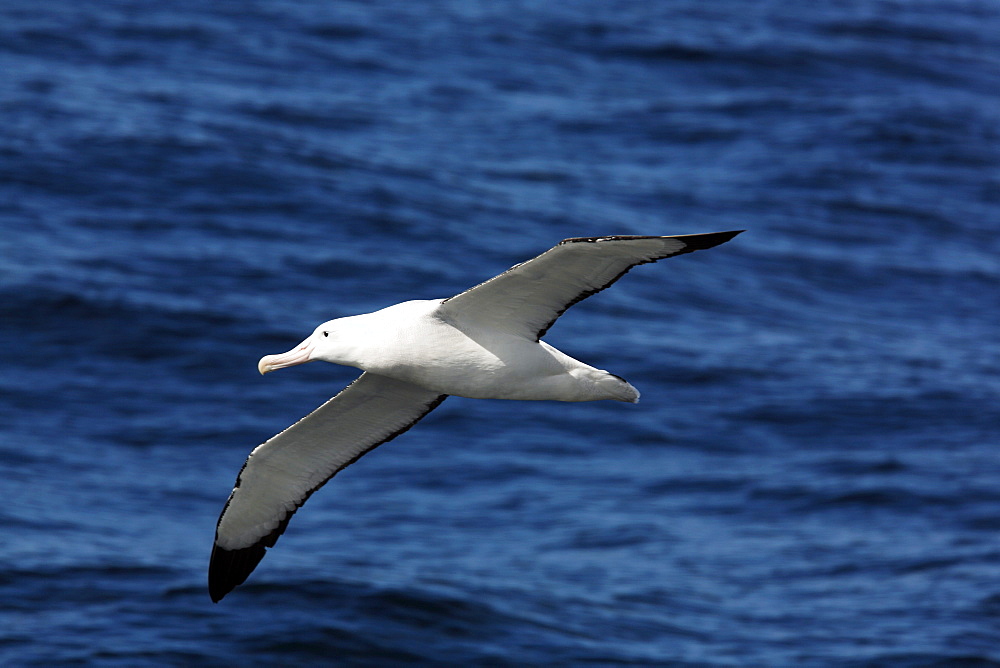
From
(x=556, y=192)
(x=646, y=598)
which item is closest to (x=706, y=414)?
(x=646, y=598)

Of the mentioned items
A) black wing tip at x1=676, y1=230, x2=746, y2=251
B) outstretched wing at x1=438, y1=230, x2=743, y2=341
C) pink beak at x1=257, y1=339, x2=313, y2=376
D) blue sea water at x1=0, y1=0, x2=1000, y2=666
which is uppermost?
black wing tip at x1=676, y1=230, x2=746, y2=251

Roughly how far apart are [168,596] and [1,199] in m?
12.2

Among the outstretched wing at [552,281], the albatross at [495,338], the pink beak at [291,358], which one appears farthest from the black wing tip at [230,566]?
the outstretched wing at [552,281]

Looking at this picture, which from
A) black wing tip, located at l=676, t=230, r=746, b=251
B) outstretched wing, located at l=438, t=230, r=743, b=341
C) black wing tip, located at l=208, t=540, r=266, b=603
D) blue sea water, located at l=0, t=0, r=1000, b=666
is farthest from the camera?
blue sea water, located at l=0, t=0, r=1000, b=666

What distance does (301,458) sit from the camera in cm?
1129

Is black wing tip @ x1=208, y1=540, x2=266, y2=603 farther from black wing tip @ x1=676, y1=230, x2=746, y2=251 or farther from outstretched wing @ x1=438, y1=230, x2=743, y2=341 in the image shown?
black wing tip @ x1=676, y1=230, x2=746, y2=251

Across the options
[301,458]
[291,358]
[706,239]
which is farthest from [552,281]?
[301,458]

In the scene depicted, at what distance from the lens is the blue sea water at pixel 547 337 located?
21.0 meters

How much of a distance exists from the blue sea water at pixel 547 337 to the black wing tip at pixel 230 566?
7363 mm

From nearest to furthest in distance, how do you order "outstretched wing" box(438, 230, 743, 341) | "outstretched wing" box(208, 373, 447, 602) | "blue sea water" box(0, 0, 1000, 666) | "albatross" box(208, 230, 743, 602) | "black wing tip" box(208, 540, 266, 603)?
"outstretched wing" box(438, 230, 743, 341) → "albatross" box(208, 230, 743, 602) → "outstretched wing" box(208, 373, 447, 602) → "black wing tip" box(208, 540, 266, 603) → "blue sea water" box(0, 0, 1000, 666)

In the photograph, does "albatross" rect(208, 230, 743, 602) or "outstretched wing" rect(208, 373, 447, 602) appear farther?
"outstretched wing" rect(208, 373, 447, 602)

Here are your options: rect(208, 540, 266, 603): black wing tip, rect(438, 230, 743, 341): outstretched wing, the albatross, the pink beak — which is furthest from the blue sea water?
rect(438, 230, 743, 341): outstretched wing

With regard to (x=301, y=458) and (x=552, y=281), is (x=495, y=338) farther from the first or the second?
(x=301, y=458)

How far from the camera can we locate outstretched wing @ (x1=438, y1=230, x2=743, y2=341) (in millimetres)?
8539
